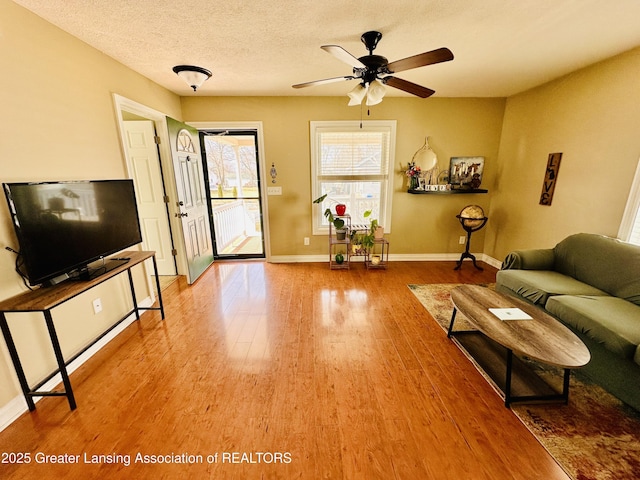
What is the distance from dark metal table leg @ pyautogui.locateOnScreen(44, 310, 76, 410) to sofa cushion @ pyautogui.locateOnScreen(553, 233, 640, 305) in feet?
13.3

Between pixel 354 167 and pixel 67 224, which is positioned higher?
pixel 354 167

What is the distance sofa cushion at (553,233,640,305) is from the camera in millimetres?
2070

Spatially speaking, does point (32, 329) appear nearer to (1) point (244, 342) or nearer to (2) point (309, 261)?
(1) point (244, 342)

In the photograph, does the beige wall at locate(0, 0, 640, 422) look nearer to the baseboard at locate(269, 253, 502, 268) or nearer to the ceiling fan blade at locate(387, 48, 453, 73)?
the baseboard at locate(269, 253, 502, 268)

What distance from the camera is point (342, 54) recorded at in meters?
1.63

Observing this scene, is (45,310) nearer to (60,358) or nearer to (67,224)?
(60,358)

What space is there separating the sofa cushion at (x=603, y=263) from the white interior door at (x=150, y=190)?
15.2ft

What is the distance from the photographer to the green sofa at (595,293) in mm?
1602

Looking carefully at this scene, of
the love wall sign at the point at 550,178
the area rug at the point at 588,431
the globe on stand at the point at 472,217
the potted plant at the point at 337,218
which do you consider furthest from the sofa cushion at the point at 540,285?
the potted plant at the point at 337,218

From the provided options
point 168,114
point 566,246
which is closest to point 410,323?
point 566,246

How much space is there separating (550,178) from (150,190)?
5.12 meters

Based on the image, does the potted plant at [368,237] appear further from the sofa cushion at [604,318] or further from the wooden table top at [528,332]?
the sofa cushion at [604,318]

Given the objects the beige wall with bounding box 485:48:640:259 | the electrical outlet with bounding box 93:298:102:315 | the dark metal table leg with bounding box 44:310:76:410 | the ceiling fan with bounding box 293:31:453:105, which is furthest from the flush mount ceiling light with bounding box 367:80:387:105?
the electrical outlet with bounding box 93:298:102:315

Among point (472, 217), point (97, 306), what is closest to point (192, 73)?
point (97, 306)
